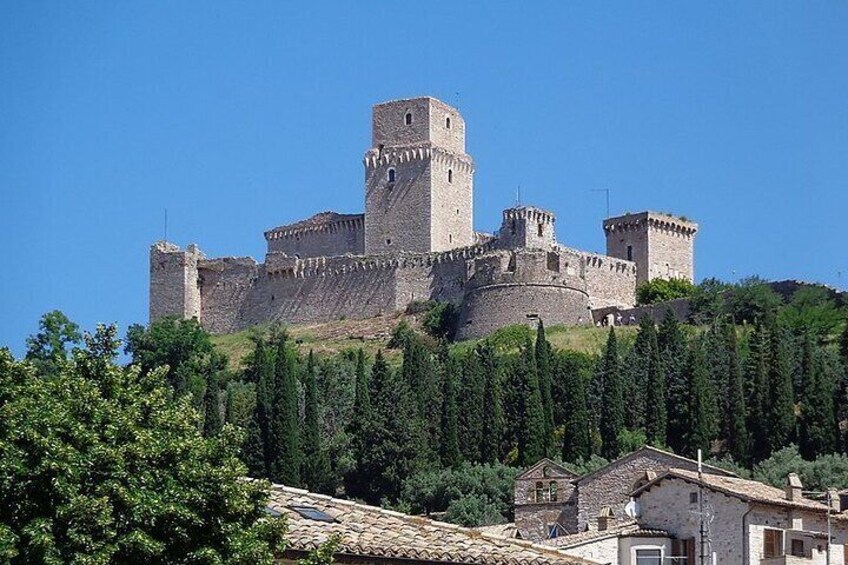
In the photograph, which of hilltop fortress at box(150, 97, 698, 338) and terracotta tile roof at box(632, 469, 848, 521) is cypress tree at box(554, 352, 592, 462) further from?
hilltop fortress at box(150, 97, 698, 338)

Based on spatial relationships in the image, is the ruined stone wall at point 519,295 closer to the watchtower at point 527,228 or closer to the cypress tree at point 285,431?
the watchtower at point 527,228

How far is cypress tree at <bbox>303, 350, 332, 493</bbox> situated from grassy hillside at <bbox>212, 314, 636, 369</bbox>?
20434 millimetres

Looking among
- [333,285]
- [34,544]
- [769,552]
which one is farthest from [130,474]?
[333,285]

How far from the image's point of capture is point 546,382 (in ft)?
240

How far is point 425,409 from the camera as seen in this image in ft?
237

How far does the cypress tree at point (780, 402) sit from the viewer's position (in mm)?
68250

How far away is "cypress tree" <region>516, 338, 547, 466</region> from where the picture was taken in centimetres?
6944

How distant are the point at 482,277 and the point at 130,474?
73.5m

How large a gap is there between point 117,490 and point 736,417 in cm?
4691

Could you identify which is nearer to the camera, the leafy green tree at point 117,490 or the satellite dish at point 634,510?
the leafy green tree at point 117,490

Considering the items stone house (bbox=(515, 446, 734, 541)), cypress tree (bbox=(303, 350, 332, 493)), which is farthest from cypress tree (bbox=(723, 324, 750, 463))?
cypress tree (bbox=(303, 350, 332, 493))

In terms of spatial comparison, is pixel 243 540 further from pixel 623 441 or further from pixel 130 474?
pixel 623 441

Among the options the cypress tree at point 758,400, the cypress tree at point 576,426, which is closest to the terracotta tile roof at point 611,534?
the cypress tree at point 576,426

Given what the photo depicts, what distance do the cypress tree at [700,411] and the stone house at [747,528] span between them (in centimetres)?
2585
